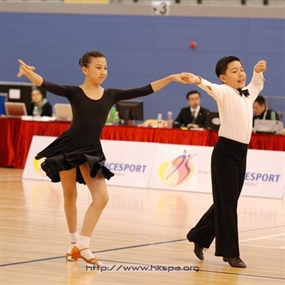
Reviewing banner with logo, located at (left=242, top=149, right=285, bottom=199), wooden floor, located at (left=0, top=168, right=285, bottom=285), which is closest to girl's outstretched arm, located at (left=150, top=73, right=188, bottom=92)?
wooden floor, located at (left=0, top=168, right=285, bottom=285)

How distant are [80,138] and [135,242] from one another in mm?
1798

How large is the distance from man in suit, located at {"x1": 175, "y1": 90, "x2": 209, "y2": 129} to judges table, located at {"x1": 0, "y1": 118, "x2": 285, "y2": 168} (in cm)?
70

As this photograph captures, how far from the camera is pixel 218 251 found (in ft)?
22.4

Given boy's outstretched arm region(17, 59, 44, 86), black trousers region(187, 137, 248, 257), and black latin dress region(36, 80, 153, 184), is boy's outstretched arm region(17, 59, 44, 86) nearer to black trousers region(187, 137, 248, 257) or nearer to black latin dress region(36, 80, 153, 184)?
black latin dress region(36, 80, 153, 184)

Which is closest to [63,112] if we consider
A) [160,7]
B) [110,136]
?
[110,136]

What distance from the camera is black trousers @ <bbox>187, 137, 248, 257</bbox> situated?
22.4 ft

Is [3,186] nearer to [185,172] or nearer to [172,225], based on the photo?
[185,172]

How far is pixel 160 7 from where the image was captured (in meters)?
21.5

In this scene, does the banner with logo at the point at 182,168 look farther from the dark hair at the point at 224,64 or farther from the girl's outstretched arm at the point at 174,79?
the girl's outstretched arm at the point at 174,79

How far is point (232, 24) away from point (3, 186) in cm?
944

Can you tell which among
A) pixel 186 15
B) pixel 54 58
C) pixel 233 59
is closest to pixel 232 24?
pixel 186 15

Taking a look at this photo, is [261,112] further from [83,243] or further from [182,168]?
[83,243]

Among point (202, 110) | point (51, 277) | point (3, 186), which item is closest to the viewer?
point (51, 277)

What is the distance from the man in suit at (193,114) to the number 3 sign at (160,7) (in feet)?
20.4
